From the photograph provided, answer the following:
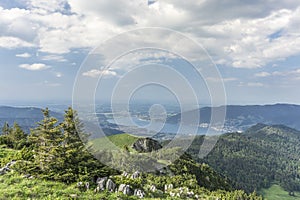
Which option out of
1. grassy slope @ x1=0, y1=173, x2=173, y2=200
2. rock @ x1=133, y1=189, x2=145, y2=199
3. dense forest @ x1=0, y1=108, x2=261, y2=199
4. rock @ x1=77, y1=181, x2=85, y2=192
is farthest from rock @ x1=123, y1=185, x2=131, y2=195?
rock @ x1=77, y1=181, x2=85, y2=192

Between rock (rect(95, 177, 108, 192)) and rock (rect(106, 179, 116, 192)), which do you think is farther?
rock (rect(106, 179, 116, 192))

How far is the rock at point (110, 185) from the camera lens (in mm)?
19716

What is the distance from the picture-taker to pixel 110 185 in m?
19.9

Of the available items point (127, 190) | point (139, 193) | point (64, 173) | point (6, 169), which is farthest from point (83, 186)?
point (6, 169)

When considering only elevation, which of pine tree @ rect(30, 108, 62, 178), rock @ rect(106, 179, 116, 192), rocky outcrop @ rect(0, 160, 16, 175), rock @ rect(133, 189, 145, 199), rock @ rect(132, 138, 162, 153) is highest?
pine tree @ rect(30, 108, 62, 178)

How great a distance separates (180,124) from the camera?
23875mm

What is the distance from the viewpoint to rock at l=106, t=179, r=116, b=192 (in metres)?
19.7

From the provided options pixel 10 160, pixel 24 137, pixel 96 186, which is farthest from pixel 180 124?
pixel 24 137

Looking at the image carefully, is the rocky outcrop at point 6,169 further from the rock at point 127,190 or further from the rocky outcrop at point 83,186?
the rock at point 127,190

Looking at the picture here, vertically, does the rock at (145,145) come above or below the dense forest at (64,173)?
below

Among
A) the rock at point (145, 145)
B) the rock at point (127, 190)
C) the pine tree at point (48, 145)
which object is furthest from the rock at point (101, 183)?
the rock at point (145, 145)

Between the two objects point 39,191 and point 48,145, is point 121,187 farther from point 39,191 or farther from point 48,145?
point 48,145

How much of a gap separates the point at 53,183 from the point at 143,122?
9.15 meters

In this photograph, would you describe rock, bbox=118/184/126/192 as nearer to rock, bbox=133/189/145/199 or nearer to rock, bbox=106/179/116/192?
rock, bbox=106/179/116/192
